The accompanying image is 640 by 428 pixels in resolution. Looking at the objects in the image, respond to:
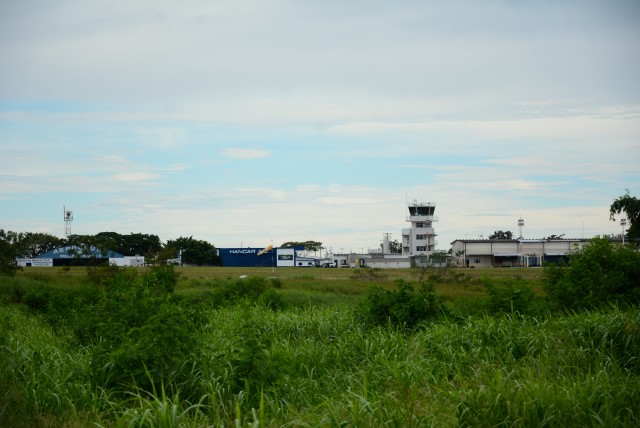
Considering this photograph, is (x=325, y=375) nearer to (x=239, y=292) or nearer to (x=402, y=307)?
(x=402, y=307)

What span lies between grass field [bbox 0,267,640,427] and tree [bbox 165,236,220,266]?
110809mm

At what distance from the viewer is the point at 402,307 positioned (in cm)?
1571

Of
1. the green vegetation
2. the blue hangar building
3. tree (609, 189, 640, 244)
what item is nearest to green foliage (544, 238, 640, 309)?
the green vegetation

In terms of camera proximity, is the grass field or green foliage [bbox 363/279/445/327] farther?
green foliage [bbox 363/279/445/327]

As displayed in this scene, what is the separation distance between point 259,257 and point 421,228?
119 feet

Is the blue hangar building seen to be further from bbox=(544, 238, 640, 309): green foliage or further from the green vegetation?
bbox=(544, 238, 640, 309): green foliage

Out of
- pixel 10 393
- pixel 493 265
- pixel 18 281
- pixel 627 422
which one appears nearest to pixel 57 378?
pixel 10 393

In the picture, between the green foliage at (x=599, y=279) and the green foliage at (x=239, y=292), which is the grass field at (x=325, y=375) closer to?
the green foliage at (x=599, y=279)

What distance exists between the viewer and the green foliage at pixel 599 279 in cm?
1546

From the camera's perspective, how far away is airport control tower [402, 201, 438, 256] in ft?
406

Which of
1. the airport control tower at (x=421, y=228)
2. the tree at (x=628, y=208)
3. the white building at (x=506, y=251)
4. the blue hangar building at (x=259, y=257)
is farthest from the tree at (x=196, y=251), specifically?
the tree at (x=628, y=208)

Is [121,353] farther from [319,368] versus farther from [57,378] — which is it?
[319,368]

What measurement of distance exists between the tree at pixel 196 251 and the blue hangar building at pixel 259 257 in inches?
280

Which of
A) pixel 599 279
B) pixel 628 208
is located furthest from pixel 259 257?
pixel 599 279
